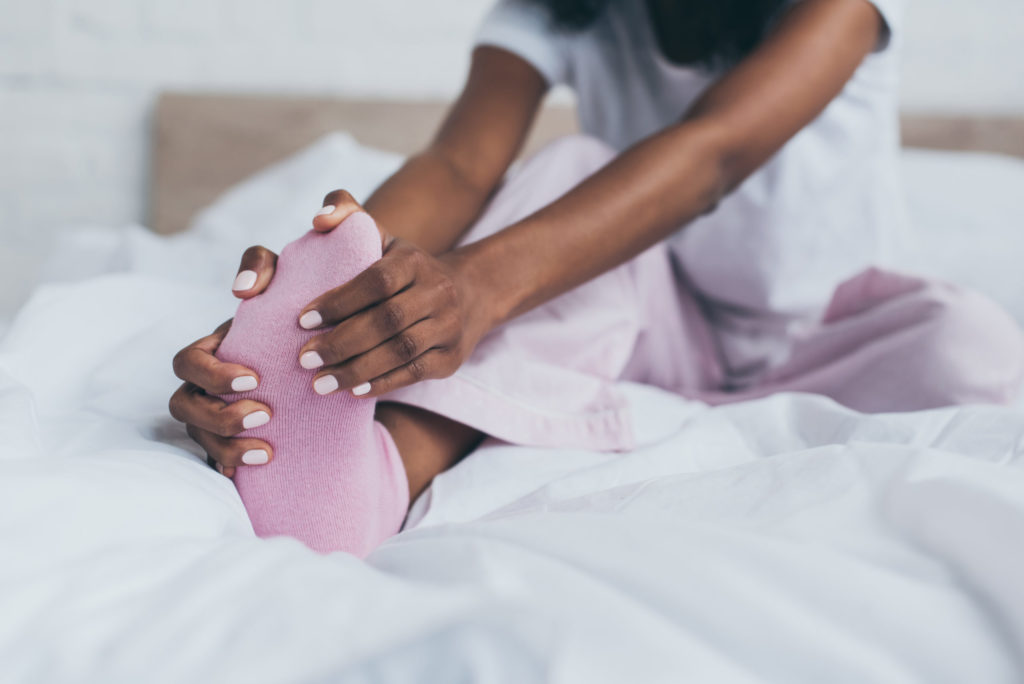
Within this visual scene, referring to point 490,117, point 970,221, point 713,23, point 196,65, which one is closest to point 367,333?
point 490,117

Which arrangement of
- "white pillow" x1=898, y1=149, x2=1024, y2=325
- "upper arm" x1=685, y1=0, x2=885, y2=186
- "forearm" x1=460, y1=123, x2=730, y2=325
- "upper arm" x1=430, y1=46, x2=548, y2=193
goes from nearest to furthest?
"forearm" x1=460, y1=123, x2=730, y2=325 → "upper arm" x1=685, y1=0, x2=885, y2=186 → "upper arm" x1=430, y1=46, x2=548, y2=193 → "white pillow" x1=898, y1=149, x2=1024, y2=325

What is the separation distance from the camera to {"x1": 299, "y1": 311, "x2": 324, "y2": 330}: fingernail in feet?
1.30

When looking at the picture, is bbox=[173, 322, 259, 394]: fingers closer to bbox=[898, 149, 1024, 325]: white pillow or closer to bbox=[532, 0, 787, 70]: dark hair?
bbox=[532, 0, 787, 70]: dark hair

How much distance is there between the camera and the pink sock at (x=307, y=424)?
0.41 meters

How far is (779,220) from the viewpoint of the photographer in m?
0.80

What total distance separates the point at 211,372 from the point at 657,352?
44 cm

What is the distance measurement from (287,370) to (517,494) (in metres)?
0.16

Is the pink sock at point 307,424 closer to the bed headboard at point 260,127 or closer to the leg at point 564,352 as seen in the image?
the leg at point 564,352

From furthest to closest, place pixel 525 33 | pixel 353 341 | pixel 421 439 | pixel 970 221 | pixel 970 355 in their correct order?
pixel 970 221
pixel 525 33
pixel 970 355
pixel 421 439
pixel 353 341

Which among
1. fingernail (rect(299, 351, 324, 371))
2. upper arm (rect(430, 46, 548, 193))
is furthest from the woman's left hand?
upper arm (rect(430, 46, 548, 193))

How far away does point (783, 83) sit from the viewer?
61 cm

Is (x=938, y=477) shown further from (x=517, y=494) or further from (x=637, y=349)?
(x=637, y=349)

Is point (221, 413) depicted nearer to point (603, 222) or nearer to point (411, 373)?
point (411, 373)

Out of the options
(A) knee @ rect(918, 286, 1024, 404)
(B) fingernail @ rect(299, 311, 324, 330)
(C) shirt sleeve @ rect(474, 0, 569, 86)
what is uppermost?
(C) shirt sleeve @ rect(474, 0, 569, 86)
